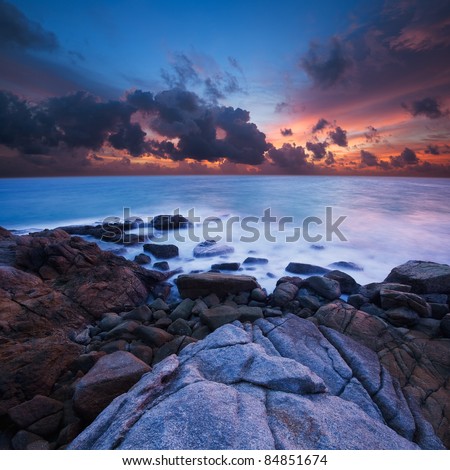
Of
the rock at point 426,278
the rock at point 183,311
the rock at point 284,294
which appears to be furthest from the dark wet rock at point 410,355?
the rock at point 183,311

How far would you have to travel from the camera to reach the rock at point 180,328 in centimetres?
453

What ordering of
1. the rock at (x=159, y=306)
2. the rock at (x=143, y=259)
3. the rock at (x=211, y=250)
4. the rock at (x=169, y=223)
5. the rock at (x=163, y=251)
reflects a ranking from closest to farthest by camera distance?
1. the rock at (x=159, y=306)
2. the rock at (x=143, y=259)
3. the rock at (x=163, y=251)
4. the rock at (x=211, y=250)
5. the rock at (x=169, y=223)

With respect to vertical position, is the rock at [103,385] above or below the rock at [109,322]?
above

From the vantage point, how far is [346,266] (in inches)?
344

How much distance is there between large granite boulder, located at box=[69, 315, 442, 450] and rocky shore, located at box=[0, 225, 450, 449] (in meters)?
0.01

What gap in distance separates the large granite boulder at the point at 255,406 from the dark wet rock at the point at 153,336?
1184 millimetres

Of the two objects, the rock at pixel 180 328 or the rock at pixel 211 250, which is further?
the rock at pixel 211 250

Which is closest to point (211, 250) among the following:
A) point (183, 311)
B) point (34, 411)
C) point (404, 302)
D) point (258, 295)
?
point (258, 295)

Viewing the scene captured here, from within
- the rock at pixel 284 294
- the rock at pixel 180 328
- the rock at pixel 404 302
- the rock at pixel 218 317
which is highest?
the rock at pixel 404 302

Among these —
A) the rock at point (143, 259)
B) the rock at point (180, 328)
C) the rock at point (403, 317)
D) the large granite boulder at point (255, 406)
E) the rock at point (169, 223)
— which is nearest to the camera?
the large granite boulder at point (255, 406)

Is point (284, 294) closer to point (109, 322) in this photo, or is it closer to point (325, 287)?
point (325, 287)

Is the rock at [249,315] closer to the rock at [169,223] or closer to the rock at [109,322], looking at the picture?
the rock at [109,322]

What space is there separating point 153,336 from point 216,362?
1853 mm
